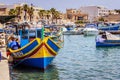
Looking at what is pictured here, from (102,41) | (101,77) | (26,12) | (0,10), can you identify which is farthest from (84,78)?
(0,10)

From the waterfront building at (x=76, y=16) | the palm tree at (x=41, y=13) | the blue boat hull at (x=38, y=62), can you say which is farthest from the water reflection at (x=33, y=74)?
the waterfront building at (x=76, y=16)

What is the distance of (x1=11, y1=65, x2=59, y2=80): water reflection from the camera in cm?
2064

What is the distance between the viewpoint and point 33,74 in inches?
848

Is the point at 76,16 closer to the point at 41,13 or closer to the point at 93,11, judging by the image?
the point at 93,11

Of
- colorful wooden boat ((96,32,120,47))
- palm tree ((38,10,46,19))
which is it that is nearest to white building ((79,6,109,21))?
palm tree ((38,10,46,19))

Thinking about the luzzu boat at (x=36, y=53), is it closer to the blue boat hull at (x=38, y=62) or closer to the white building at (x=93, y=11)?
the blue boat hull at (x=38, y=62)

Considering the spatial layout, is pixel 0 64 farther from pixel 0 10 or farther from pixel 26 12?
pixel 0 10

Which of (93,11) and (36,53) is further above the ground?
(93,11)

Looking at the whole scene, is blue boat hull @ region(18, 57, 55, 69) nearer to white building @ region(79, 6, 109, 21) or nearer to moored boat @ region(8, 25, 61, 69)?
moored boat @ region(8, 25, 61, 69)

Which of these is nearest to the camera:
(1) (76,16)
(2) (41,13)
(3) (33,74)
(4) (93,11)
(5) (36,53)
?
(3) (33,74)

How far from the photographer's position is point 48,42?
22.7 metres

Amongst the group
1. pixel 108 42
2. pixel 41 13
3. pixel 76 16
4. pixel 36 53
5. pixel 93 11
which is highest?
pixel 93 11

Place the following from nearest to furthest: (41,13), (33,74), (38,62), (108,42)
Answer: (33,74)
(38,62)
(108,42)
(41,13)

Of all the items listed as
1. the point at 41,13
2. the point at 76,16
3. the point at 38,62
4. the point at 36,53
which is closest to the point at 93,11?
the point at 76,16
